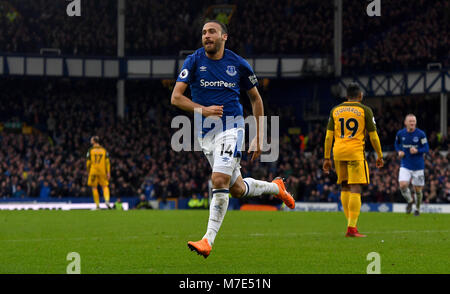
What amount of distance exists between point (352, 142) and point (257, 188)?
3.25 meters

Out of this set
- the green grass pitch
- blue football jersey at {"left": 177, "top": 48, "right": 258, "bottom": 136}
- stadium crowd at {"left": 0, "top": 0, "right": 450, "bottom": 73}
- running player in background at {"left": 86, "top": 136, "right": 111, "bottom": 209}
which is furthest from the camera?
stadium crowd at {"left": 0, "top": 0, "right": 450, "bottom": 73}

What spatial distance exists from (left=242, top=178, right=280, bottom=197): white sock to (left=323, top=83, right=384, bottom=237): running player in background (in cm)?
225

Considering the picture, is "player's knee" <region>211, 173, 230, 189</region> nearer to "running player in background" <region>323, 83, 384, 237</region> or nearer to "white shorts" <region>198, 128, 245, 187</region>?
"white shorts" <region>198, 128, 245, 187</region>

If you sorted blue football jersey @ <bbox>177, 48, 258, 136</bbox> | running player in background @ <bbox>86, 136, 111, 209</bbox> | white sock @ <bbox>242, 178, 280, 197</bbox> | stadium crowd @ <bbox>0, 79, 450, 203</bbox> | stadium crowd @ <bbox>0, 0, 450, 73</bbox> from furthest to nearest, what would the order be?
stadium crowd @ <bbox>0, 0, 450, 73</bbox>
stadium crowd @ <bbox>0, 79, 450, 203</bbox>
running player in background @ <bbox>86, 136, 111, 209</bbox>
white sock @ <bbox>242, 178, 280, 197</bbox>
blue football jersey @ <bbox>177, 48, 258, 136</bbox>

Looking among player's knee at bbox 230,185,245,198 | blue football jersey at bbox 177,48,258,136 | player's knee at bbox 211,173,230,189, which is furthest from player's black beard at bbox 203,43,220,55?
player's knee at bbox 230,185,245,198

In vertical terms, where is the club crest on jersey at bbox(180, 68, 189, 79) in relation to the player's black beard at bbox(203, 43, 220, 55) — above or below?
below

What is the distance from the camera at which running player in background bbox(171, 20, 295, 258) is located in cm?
852

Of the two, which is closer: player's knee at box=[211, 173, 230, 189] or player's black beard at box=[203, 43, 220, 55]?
player's knee at box=[211, 173, 230, 189]

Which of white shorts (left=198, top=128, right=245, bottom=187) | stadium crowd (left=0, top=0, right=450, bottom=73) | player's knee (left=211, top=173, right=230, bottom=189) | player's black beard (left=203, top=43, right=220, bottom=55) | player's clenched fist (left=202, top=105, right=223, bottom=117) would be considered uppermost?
stadium crowd (left=0, top=0, right=450, bottom=73)

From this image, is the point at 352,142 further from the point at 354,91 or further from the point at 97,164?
the point at 97,164

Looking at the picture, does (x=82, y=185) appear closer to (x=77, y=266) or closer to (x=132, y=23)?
(x=132, y=23)

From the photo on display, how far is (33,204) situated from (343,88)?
21736mm

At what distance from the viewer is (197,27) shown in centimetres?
4844
